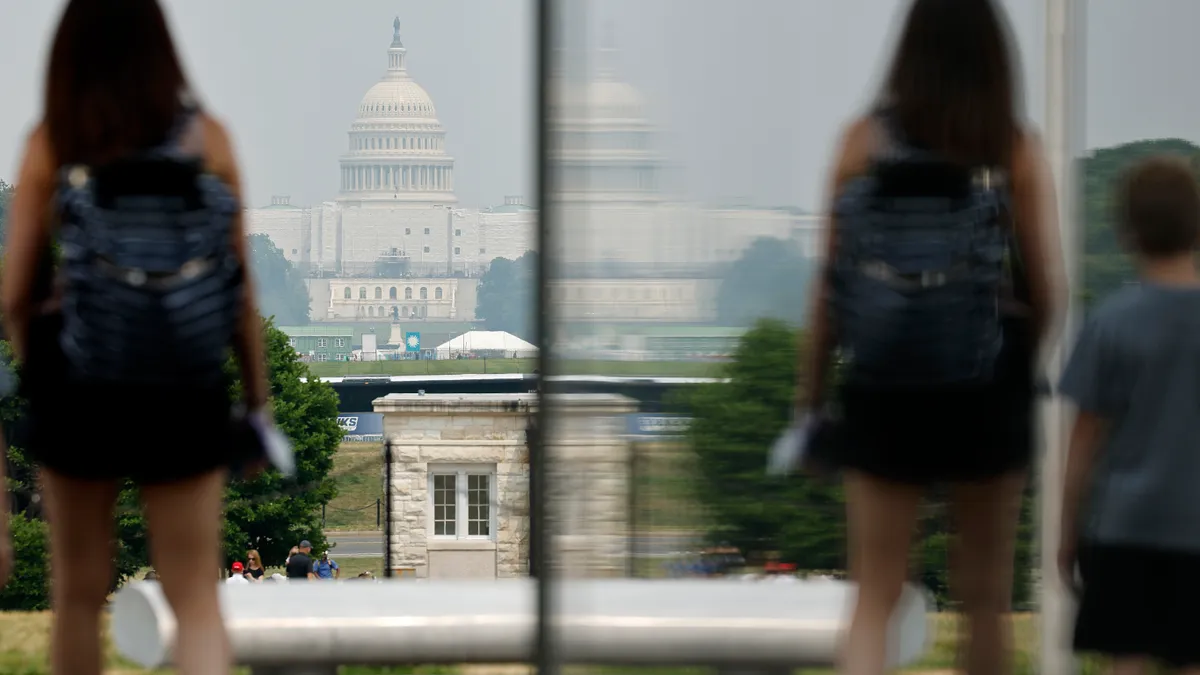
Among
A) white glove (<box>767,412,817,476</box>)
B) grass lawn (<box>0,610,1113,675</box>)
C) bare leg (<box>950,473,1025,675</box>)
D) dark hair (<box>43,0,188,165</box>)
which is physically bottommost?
grass lawn (<box>0,610,1113,675</box>)

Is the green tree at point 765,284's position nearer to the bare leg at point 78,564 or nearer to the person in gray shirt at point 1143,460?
the person in gray shirt at point 1143,460

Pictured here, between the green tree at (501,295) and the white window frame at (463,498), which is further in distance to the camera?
the green tree at (501,295)

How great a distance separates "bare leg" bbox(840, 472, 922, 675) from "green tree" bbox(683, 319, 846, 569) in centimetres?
21

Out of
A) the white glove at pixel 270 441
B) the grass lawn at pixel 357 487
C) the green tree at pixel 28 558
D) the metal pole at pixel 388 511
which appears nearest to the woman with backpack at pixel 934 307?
the white glove at pixel 270 441

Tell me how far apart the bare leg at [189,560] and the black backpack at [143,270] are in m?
0.14

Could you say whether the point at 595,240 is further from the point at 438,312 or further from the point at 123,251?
the point at 438,312

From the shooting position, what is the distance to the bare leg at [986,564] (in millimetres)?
2318

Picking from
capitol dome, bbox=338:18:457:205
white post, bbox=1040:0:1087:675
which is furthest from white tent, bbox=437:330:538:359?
white post, bbox=1040:0:1087:675

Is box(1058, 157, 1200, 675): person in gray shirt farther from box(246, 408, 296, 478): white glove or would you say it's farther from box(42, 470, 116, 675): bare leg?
box(42, 470, 116, 675): bare leg

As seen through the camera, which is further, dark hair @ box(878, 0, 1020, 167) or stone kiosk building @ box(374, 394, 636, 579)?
stone kiosk building @ box(374, 394, 636, 579)

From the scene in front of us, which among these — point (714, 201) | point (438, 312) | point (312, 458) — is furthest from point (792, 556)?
point (438, 312)

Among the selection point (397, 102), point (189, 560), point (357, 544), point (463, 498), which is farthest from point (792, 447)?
point (397, 102)

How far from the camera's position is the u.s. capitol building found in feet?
7.45

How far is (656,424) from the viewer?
2385 millimetres
